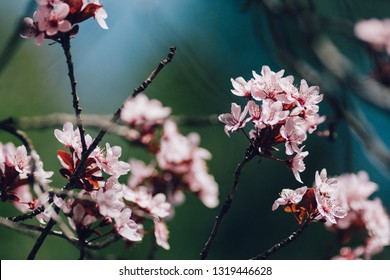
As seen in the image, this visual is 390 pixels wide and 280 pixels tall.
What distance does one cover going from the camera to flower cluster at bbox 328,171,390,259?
4.29ft

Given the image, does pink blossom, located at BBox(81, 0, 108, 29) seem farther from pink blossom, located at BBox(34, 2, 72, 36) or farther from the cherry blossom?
the cherry blossom

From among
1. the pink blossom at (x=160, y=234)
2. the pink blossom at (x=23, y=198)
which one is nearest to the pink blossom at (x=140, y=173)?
the pink blossom at (x=160, y=234)

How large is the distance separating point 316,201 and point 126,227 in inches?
14.6

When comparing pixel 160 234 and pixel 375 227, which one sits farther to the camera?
pixel 375 227

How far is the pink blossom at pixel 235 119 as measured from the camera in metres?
0.86

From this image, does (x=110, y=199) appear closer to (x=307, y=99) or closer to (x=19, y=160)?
(x=19, y=160)

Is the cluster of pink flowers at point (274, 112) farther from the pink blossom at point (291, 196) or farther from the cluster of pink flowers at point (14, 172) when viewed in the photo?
the cluster of pink flowers at point (14, 172)

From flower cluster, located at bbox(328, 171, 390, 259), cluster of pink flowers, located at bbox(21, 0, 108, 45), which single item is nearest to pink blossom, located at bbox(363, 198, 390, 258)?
flower cluster, located at bbox(328, 171, 390, 259)

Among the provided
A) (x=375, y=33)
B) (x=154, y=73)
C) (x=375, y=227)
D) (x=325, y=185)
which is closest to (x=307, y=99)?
(x=325, y=185)

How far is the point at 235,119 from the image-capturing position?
883 millimetres

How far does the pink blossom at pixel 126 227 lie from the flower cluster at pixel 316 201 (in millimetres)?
268

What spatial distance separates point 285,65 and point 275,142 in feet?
1.84
